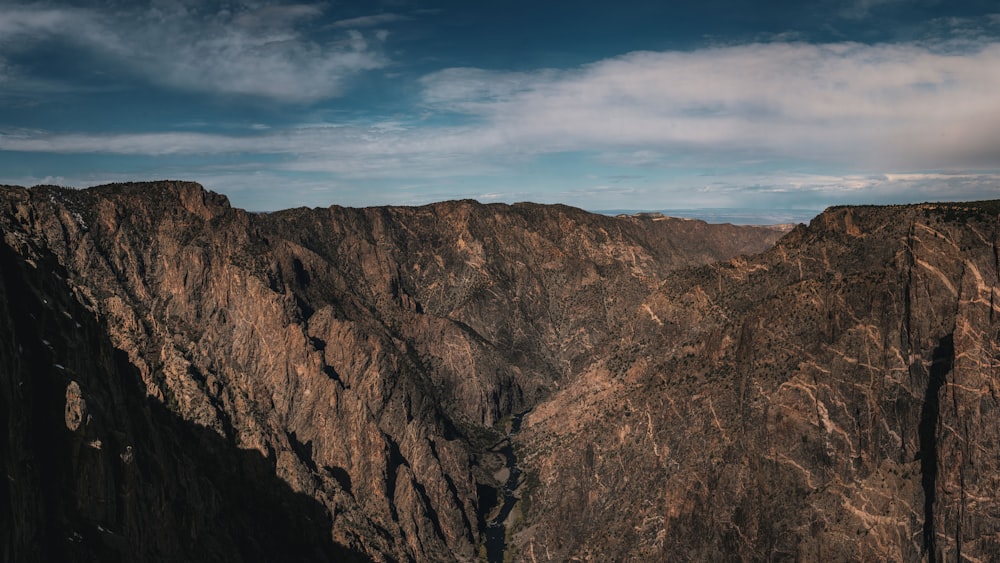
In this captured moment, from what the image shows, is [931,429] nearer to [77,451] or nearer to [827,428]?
[827,428]

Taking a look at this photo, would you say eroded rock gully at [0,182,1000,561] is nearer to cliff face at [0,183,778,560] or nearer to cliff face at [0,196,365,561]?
cliff face at [0,196,365,561]

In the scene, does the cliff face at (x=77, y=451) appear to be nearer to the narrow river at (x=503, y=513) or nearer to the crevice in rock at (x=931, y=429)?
the crevice in rock at (x=931, y=429)

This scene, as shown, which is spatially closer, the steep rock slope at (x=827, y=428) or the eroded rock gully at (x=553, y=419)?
the eroded rock gully at (x=553, y=419)

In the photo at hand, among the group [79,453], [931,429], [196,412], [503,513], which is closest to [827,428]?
[931,429]

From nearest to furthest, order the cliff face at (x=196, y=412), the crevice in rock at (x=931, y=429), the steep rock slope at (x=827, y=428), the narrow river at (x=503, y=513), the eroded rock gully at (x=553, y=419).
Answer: the cliff face at (x=196, y=412), the eroded rock gully at (x=553, y=419), the steep rock slope at (x=827, y=428), the crevice in rock at (x=931, y=429), the narrow river at (x=503, y=513)

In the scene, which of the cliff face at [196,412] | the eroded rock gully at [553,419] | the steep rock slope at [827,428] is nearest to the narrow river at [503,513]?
the eroded rock gully at [553,419]

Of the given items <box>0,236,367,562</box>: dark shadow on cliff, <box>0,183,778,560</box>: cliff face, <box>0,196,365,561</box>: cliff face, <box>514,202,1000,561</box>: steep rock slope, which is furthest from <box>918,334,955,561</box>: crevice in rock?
<box>0,236,367,562</box>: dark shadow on cliff

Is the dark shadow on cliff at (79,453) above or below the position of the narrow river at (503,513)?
above
